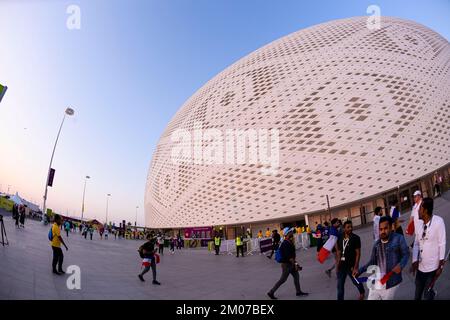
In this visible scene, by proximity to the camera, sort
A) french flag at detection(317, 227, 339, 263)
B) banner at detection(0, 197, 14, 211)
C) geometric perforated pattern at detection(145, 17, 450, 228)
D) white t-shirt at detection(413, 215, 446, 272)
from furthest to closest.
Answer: geometric perforated pattern at detection(145, 17, 450, 228) → banner at detection(0, 197, 14, 211) → french flag at detection(317, 227, 339, 263) → white t-shirt at detection(413, 215, 446, 272)

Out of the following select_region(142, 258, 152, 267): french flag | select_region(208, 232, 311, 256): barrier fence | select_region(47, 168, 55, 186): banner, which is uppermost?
select_region(47, 168, 55, 186): banner

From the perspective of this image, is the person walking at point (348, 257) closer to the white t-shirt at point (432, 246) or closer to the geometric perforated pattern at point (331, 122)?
the white t-shirt at point (432, 246)

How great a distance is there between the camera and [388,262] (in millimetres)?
2514

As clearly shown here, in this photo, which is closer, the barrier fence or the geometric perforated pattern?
the barrier fence

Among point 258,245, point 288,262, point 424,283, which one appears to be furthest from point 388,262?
point 258,245

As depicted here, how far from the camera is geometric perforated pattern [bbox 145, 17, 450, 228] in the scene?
20.6 metres

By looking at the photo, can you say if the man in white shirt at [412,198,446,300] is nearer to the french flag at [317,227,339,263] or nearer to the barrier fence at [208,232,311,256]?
the french flag at [317,227,339,263]

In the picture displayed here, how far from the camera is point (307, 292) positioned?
3.84m

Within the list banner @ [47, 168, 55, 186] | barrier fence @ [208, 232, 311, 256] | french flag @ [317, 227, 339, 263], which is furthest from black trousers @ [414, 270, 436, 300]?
banner @ [47, 168, 55, 186]

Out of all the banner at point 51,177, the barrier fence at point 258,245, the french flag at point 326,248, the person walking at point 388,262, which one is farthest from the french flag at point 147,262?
the banner at point 51,177

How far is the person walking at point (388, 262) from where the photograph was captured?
7.62 ft

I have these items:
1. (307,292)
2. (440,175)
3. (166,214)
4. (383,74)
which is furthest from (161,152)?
(307,292)

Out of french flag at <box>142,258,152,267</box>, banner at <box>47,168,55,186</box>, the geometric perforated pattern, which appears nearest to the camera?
french flag at <box>142,258,152,267</box>

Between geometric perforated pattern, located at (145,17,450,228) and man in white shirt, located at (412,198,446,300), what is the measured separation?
19515mm
